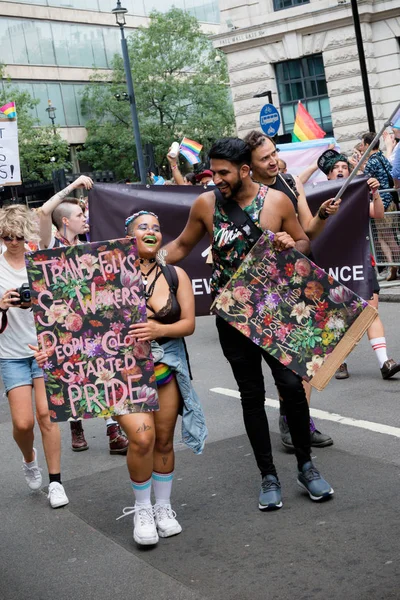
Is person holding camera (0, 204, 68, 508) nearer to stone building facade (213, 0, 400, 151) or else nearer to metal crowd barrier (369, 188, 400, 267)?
metal crowd barrier (369, 188, 400, 267)

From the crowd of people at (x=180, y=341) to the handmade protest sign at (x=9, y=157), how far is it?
668cm

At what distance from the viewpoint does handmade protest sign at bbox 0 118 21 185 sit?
12.5 meters

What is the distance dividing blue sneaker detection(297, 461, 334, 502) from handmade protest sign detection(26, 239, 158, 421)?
100 cm

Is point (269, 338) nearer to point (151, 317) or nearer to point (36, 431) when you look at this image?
point (151, 317)

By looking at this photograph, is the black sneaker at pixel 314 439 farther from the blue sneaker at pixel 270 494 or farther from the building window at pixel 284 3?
the building window at pixel 284 3

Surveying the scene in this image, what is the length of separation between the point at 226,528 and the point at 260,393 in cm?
75

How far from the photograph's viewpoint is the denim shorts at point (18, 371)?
5.96 metres

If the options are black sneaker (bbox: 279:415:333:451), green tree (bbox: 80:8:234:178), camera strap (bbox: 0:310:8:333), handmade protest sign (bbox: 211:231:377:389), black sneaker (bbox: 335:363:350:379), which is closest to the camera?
handmade protest sign (bbox: 211:231:377:389)

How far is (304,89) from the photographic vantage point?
97.4 ft

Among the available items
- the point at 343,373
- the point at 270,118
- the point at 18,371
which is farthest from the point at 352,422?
the point at 270,118

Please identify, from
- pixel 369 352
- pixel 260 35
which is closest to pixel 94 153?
pixel 260 35

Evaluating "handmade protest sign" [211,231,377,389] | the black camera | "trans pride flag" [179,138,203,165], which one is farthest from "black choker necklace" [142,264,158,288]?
"trans pride flag" [179,138,203,165]

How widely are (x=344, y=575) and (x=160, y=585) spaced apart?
2.72 feet

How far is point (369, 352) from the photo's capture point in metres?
9.60
